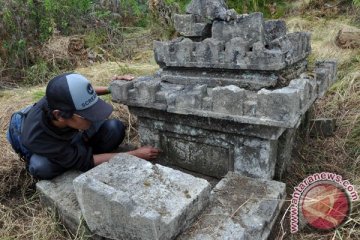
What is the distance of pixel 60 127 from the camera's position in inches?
93.5

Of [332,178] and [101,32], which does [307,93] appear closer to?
[332,178]

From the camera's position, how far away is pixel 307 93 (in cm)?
213

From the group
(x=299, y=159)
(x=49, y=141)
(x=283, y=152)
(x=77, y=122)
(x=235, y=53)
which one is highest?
(x=235, y=53)

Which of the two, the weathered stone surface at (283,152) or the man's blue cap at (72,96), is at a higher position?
the man's blue cap at (72,96)

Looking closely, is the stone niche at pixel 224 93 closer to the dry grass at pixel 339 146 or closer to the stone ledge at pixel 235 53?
the stone ledge at pixel 235 53

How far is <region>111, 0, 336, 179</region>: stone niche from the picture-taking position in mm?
2027

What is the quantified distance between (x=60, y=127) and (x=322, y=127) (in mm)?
2129

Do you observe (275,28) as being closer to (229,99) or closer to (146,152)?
(229,99)

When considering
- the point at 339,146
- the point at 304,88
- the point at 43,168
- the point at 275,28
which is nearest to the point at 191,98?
the point at 304,88

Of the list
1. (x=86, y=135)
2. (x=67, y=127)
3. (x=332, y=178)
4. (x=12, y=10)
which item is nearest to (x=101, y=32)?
(x=12, y=10)

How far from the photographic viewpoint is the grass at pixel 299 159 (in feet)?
7.38

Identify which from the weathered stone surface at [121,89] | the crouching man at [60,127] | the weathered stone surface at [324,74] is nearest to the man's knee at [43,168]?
the crouching man at [60,127]

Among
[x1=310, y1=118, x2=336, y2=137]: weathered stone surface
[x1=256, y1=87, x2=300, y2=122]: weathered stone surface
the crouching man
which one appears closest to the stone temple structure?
[x1=256, y1=87, x2=300, y2=122]: weathered stone surface

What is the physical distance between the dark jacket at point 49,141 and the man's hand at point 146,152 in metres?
0.33
